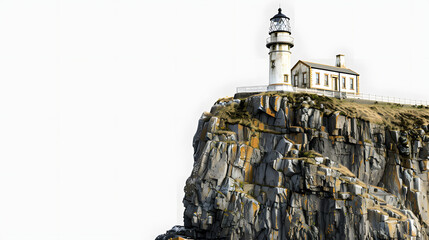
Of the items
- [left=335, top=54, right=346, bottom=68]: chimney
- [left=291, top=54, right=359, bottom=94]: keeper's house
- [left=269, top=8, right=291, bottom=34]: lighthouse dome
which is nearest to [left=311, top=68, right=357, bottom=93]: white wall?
[left=291, top=54, right=359, bottom=94]: keeper's house

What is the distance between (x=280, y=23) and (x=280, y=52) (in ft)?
10.8

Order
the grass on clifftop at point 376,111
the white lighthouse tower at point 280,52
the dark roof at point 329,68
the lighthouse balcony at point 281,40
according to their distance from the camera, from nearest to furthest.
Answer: the grass on clifftop at point 376,111, the white lighthouse tower at point 280,52, the lighthouse balcony at point 281,40, the dark roof at point 329,68

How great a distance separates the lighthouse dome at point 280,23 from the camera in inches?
1735

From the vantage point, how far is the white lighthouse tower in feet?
142

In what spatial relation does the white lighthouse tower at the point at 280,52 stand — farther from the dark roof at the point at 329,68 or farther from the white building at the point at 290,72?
the dark roof at the point at 329,68

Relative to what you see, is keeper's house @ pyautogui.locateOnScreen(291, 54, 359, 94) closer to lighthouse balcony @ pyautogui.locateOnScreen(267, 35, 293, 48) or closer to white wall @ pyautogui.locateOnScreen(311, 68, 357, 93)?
white wall @ pyautogui.locateOnScreen(311, 68, 357, 93)

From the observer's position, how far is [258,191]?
3600 cm

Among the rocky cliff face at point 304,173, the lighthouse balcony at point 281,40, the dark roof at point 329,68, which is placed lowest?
the rocky cliff face at point 304,173

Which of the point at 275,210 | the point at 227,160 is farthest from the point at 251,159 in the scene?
the point at 275,210

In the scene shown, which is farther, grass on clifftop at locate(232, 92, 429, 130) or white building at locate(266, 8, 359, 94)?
white building at locate(266, 8, 359, 94)

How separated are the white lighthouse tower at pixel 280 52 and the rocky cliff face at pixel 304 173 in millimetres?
4054

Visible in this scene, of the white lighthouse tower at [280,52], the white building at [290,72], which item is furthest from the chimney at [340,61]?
the white lighthouse tower at [280,52]

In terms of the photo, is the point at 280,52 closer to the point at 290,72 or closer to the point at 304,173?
the point at 290,72

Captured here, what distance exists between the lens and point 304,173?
34781 millimetres
